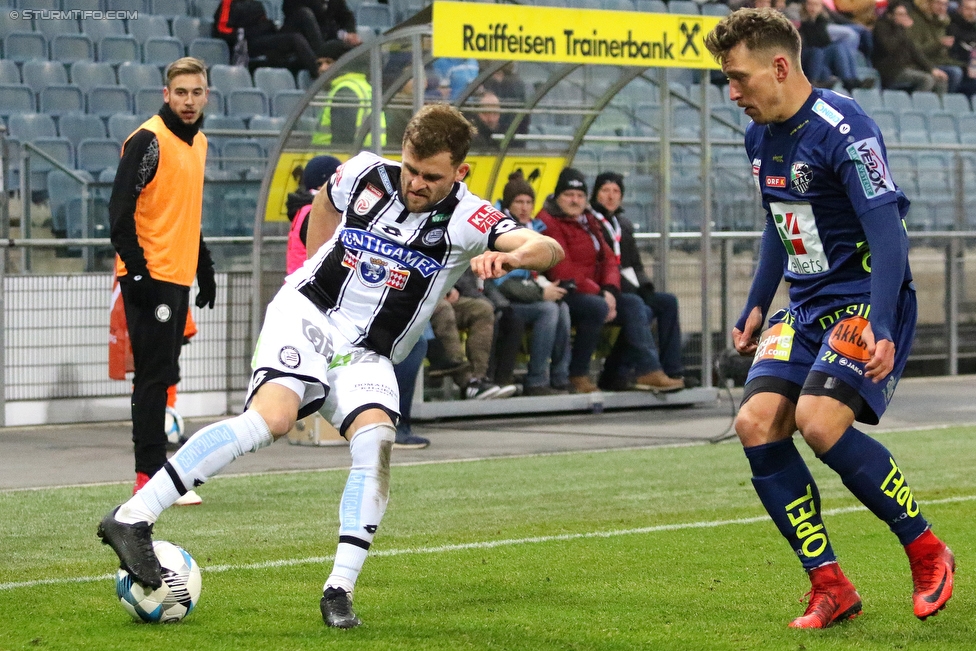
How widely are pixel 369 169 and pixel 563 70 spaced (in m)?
9.09

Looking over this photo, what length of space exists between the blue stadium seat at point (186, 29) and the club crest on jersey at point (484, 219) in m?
13.6

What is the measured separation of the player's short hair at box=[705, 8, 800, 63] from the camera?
4836mm

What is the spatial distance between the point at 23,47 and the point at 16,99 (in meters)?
1.06

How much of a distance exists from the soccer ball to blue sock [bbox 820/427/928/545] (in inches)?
86.1

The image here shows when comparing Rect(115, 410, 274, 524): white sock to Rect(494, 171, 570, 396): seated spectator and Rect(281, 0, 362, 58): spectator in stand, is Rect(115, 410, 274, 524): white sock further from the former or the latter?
Rect(281, 0, 362, 58): spectator in stand

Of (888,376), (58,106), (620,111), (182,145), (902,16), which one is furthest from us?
(902,16)

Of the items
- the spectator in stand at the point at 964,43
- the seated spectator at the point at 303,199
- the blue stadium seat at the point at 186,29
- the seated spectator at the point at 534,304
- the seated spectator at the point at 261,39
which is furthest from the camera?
the spectator in stand at the point at 964,43

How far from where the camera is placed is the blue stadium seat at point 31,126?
1544cm

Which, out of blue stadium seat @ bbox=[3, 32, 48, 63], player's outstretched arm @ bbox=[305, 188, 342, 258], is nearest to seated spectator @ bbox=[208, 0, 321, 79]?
blue stadium seat @ bbox=[3, 32, 48, 63]

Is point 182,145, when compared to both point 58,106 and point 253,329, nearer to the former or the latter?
point 253,329

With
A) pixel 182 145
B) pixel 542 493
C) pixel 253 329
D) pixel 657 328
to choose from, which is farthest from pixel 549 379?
pixel 182 145

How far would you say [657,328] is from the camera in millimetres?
13672

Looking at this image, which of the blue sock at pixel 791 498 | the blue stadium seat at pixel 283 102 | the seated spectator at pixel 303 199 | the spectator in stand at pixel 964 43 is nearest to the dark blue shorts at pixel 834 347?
the blue sock at pixel 791 498

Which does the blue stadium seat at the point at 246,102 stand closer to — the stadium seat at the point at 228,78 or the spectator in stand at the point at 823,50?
the stadium seat at the point at 228,78
